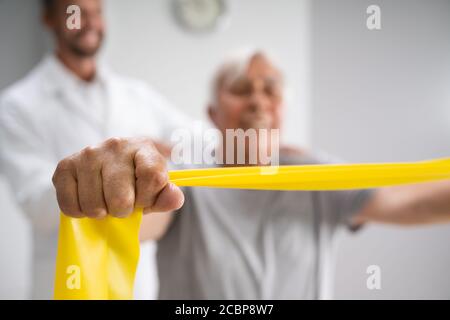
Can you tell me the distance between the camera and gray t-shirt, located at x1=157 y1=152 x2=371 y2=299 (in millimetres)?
830

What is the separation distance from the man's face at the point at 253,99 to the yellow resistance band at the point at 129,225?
0.40 metres

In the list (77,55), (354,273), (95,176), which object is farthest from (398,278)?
(95,176)

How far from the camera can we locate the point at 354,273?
69.9 inches

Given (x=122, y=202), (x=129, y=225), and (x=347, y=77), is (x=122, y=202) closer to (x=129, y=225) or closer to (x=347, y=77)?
(x=129, y=225)

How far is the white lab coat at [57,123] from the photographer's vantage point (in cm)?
116

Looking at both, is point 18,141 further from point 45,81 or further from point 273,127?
point 273,127

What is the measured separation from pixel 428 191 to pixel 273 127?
0.31 meters

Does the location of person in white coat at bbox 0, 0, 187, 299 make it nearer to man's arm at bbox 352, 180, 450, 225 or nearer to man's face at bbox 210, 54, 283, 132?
man's face at bbox 210, 54, 283, 132

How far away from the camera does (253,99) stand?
951 mm

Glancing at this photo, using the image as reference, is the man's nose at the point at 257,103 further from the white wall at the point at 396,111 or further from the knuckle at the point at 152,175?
the white wall at the point at 396,111

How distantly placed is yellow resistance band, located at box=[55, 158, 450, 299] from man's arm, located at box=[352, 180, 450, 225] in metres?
0.23

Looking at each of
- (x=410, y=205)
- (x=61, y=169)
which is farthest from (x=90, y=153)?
(x=410, y=205)

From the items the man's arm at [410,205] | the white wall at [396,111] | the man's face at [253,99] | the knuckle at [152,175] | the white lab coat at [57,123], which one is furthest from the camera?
the white wall at [396,111]

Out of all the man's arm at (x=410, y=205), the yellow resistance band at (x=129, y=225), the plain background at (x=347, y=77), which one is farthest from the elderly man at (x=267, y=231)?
the plain background at (x=347, y=77)
